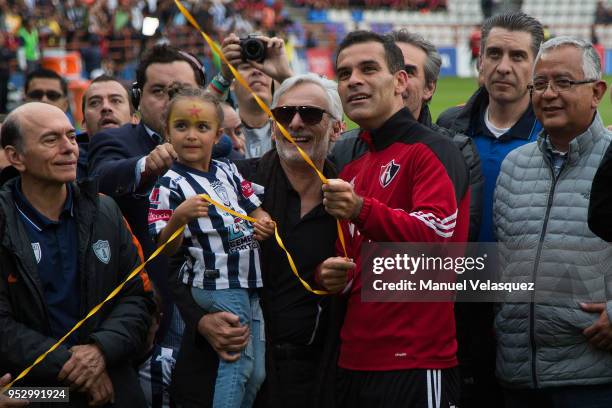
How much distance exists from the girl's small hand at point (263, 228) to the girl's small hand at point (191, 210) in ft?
0.81

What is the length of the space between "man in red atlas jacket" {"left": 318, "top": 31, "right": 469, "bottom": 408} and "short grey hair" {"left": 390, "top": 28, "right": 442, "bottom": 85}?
1.15 metres

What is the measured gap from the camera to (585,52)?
168 inches

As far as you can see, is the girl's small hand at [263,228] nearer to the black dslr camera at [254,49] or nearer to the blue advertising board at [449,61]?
the black dslr camera at [254,49]

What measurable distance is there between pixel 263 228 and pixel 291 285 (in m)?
0.32

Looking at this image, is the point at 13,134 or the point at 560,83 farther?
the point at 13,134

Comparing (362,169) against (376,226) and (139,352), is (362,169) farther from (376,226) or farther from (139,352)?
(139,352)

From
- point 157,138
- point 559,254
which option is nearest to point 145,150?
point 157,138

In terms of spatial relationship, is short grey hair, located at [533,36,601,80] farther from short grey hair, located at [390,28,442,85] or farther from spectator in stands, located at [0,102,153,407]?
spectator in stands, located at [0,102,153,407]

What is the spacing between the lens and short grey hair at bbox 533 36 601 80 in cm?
426

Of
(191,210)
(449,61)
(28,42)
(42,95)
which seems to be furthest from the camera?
(449,61)

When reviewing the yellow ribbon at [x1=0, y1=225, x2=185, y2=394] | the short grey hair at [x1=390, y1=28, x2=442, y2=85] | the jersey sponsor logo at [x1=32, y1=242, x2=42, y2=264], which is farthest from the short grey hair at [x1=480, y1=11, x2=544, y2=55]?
the jersey sponsor logo at [x1=32, y1=242, x2=42, y2=264]

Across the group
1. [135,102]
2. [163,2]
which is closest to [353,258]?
[135,102]

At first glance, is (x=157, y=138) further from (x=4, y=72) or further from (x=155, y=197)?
(x=4, y=72)

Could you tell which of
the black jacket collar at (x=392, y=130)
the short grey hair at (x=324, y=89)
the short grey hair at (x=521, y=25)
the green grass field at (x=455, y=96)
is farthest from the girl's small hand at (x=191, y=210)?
the green grass field at (x=455, y=96)
